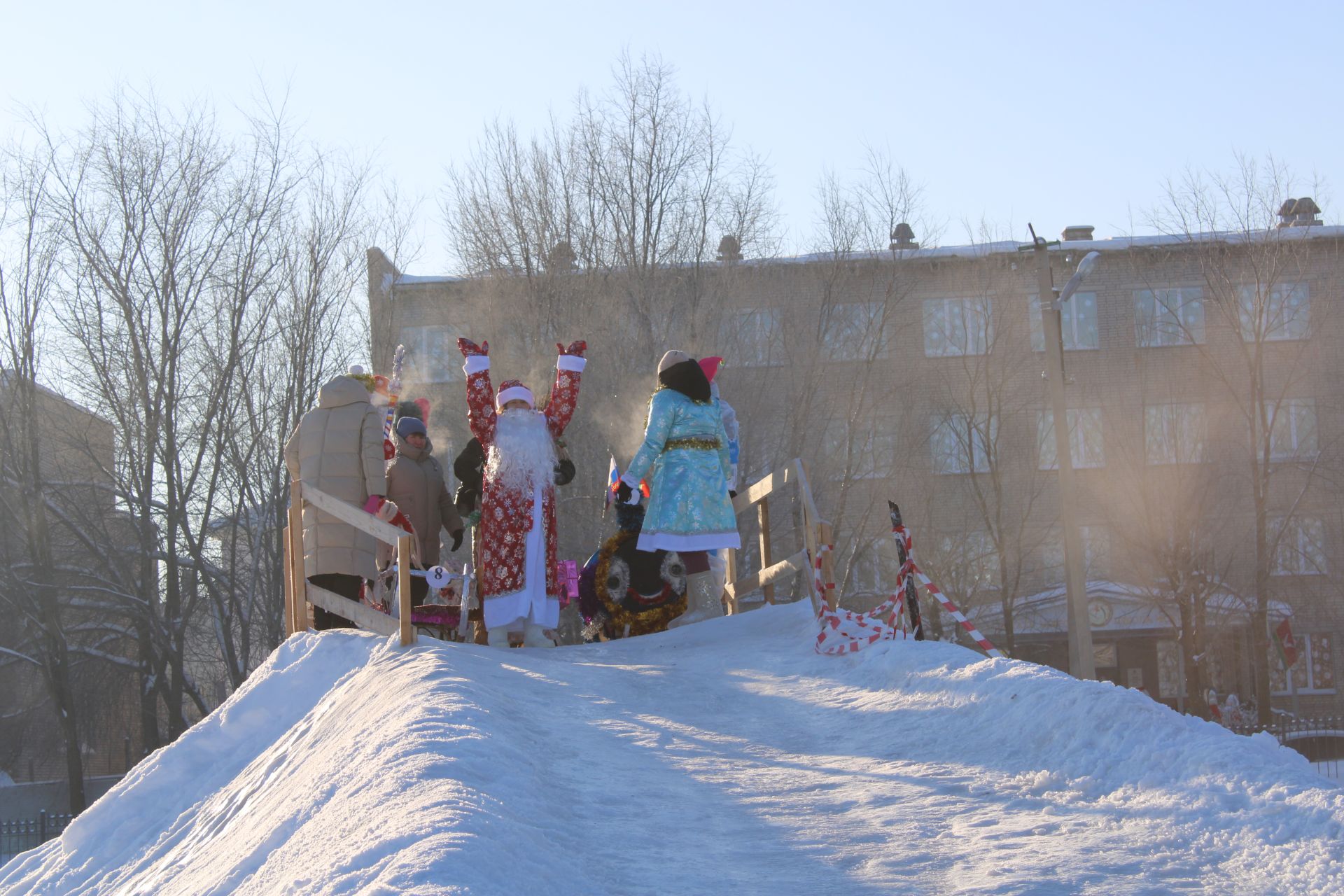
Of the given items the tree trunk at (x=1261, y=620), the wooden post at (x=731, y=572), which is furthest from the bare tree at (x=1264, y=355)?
the wooden post at (x=731, y=572)

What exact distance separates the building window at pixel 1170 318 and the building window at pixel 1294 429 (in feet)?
7.56

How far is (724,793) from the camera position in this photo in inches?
209

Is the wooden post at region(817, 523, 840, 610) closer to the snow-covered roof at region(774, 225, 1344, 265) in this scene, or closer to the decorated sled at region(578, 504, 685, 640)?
the decorated sled at region(578, 504, 685, 640)

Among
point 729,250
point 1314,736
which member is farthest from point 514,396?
point 1314,736

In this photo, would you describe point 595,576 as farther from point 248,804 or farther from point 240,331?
point 240,331

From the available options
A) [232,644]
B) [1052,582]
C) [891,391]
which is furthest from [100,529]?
[1052,582]

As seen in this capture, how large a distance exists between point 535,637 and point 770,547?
2.07m

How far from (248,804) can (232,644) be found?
19476 millimetres

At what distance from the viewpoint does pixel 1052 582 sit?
2945 cm

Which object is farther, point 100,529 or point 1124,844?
point 100,529

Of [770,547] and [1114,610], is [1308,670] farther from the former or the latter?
[770,547]

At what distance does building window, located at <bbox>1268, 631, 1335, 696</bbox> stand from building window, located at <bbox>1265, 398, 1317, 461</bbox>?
459 centimetres

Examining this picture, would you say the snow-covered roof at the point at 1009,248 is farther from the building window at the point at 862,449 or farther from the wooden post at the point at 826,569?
the wooden post at the point at 826,569

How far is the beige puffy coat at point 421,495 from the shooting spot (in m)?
10.7
